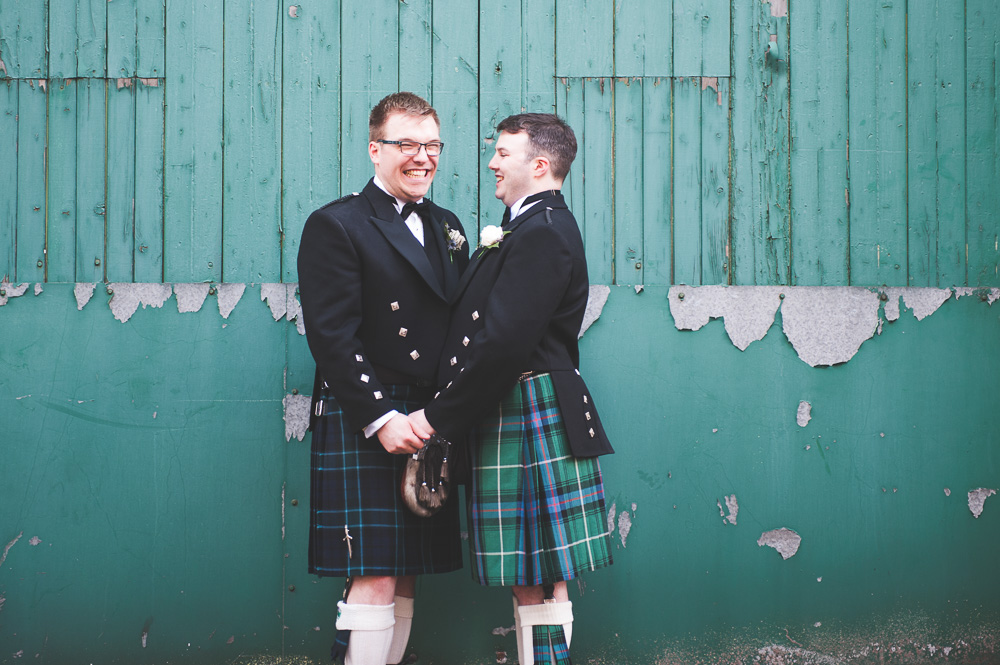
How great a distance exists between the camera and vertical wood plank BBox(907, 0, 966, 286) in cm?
274

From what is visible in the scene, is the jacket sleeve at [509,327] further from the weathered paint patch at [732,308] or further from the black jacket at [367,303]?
the weathered paint patch at [732,308]

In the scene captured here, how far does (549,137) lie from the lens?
2.23 meters

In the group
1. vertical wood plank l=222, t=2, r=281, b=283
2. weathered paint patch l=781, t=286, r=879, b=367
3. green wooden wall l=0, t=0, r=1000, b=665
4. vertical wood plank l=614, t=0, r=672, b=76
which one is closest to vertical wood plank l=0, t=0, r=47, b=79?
green wooden wall l=0, t=0, r=1000, b=665

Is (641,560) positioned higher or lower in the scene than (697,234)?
lower

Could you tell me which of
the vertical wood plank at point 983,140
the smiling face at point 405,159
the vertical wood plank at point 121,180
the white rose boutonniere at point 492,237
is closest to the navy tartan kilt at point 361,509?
the white rose boutonniere at point 492,237

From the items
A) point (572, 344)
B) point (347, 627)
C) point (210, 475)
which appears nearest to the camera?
point (347, 627)

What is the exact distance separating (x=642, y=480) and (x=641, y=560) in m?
0.29

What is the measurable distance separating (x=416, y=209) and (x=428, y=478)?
82 centimetres

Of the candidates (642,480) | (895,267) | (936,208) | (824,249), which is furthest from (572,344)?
(936,208)

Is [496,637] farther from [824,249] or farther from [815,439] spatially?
[824,249]

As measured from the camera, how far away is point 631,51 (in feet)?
9.02

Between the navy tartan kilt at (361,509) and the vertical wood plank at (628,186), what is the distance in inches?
39.0

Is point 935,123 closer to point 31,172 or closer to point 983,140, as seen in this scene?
point 983,140

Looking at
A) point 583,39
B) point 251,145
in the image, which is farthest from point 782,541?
point 251,145
